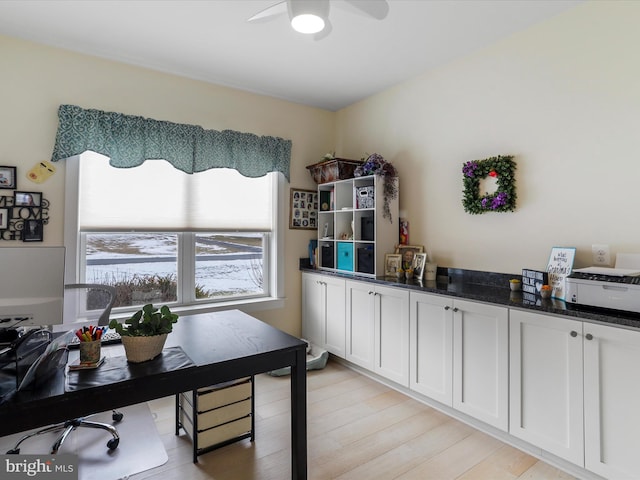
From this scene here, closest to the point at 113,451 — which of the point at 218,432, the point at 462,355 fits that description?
the point at 218,432

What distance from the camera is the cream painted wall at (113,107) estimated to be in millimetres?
2656

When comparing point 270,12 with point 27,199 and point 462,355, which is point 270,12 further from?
point 462,355

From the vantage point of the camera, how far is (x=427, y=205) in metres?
3.26

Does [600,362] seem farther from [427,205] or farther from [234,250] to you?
[234,250]

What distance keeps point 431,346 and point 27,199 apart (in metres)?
3.15

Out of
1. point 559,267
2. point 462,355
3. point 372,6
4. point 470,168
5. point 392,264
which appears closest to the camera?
point 372,6

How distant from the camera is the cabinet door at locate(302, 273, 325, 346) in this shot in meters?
3.68

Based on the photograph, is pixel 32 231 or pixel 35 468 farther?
pixel 32 231

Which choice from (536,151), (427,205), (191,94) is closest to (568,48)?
(536,151)

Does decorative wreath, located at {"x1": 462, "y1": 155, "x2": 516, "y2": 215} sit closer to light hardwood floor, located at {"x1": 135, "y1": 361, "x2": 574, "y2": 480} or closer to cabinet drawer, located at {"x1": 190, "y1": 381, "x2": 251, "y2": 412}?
light hardwood floor, located at {"x1": 135, "y1": 361, "x2": 574, "y2": 480}

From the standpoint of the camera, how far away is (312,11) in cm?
168

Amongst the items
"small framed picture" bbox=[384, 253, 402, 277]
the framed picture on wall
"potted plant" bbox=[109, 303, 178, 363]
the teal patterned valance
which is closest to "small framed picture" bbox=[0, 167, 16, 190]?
the teal patterned valance

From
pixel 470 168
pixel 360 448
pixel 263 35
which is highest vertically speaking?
pixel 263 35

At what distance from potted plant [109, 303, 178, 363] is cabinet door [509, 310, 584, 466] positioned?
1895 millimetres
